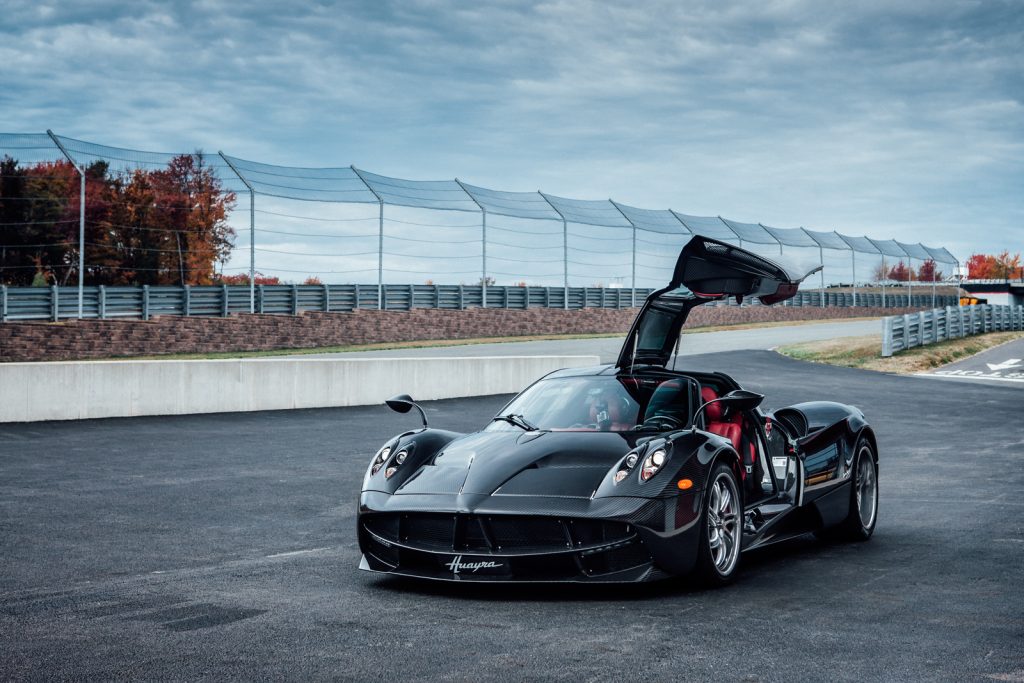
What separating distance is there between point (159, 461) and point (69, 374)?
4.75 metres

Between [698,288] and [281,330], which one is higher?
[698,288]

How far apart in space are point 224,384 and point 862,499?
1187 cm

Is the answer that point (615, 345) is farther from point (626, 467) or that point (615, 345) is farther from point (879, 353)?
point (626, 467)

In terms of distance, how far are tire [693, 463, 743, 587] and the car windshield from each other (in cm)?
52

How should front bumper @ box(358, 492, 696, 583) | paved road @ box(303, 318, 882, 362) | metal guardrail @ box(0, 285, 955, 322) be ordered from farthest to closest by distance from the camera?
paved road @ box(303, 318, 882, 362)
metal guardrail @ box(0, 285, 955, 322)
front bumper @ box(358, 492, 696, 583)

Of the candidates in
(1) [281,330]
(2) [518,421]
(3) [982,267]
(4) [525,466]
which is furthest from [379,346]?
(3) [982,267]

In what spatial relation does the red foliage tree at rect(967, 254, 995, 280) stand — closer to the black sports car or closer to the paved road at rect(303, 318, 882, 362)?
the paved road at rect(303, 318, 882, 362)

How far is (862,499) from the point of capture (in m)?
8.22

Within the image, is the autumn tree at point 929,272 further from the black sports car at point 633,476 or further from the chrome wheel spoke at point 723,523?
the chrome wheel spoke at point 723,523

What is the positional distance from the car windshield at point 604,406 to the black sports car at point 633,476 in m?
0.01

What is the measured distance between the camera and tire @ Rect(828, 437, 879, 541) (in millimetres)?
7996

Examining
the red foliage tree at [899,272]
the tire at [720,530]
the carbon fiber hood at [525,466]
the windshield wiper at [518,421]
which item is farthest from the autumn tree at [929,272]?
Answer: the carbon fiber hood at [525,466]

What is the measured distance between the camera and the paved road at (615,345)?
32.6 meters

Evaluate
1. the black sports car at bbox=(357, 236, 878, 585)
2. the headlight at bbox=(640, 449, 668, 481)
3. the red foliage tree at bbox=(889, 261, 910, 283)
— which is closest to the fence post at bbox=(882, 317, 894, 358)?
the black sports car at bbox=(357, 236, 878, 585)
